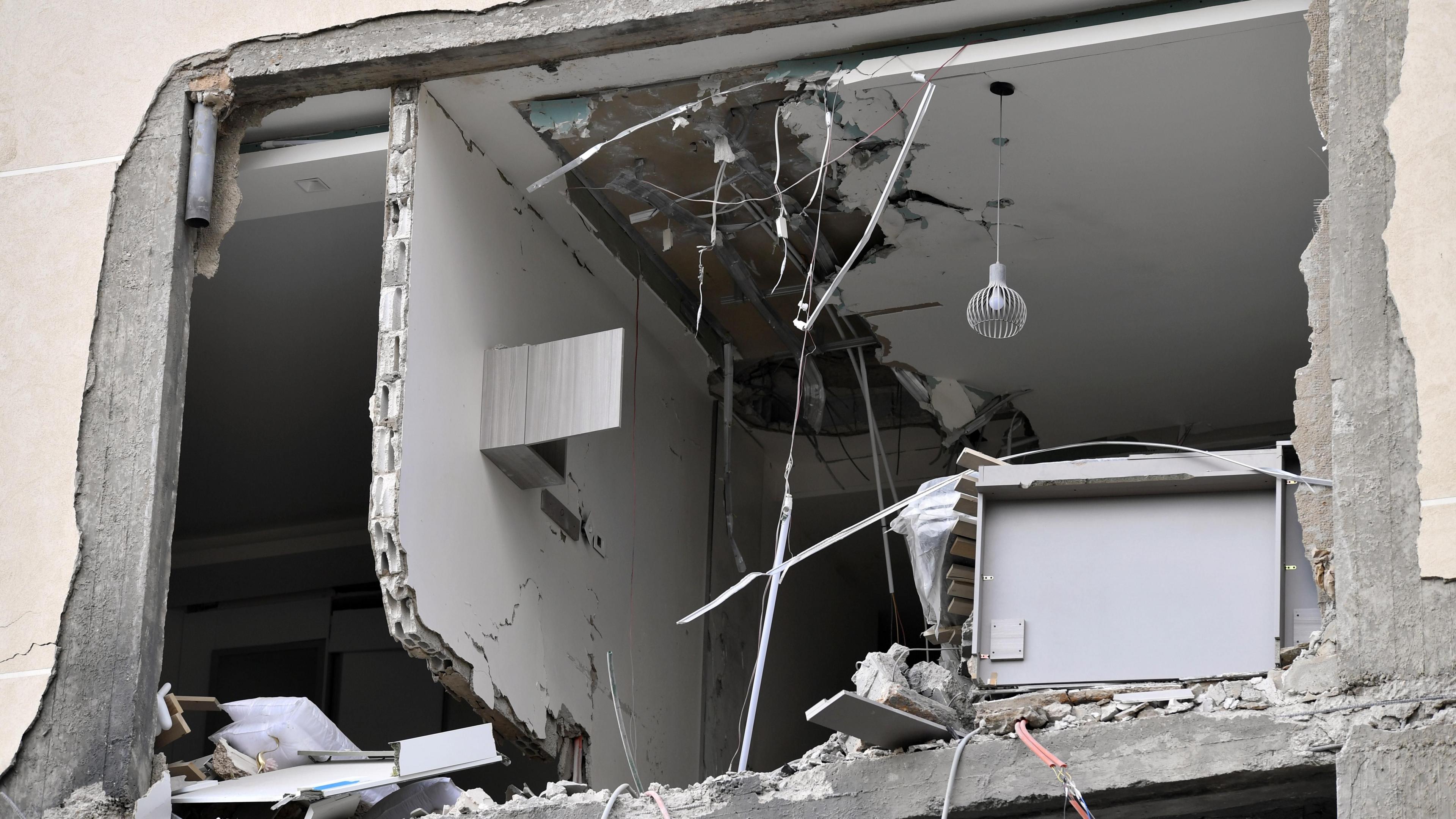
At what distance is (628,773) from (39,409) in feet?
10.1

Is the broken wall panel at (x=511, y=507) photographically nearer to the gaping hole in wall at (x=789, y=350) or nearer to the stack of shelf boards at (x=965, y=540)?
the gaping hole in wall at (x=789, y=350)

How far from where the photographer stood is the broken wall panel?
5.56m

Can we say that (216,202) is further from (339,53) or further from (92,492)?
(92,492)

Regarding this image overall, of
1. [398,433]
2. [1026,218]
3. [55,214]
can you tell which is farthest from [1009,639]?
[55,214]

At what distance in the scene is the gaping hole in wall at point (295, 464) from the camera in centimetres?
636

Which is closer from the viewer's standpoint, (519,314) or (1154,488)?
(1154,488)

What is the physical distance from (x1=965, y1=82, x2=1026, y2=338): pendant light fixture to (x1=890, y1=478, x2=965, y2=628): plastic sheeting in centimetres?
69

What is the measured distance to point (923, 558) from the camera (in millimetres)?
5281

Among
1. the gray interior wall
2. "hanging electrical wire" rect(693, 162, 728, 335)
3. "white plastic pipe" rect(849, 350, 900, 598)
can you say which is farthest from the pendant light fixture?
the gray interior wall

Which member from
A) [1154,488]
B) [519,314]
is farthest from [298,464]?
[1154,488]

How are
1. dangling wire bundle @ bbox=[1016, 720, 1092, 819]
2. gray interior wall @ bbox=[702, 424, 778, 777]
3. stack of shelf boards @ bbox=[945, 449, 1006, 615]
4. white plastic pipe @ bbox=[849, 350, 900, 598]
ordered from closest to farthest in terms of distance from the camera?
dangling wire bundle @ bbox=[1016, 720, 1092, 819] < stack of shelf boards @ bbox=[945, 449, 1006, 615] < white plastic pipe @ bbox=[849, 350, 900, 598] < gray interior wall @ bbox=[702, 424, 778, 777]

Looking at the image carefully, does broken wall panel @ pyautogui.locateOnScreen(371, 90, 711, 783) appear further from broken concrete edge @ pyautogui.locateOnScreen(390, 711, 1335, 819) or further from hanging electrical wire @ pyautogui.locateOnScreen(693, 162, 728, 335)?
broken concrete edge @ pyautogui.locateOnScreen(390, 711, 1335, 819)

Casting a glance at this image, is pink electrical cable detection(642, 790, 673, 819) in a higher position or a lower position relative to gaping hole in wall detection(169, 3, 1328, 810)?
lower

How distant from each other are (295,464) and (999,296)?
243 inches
